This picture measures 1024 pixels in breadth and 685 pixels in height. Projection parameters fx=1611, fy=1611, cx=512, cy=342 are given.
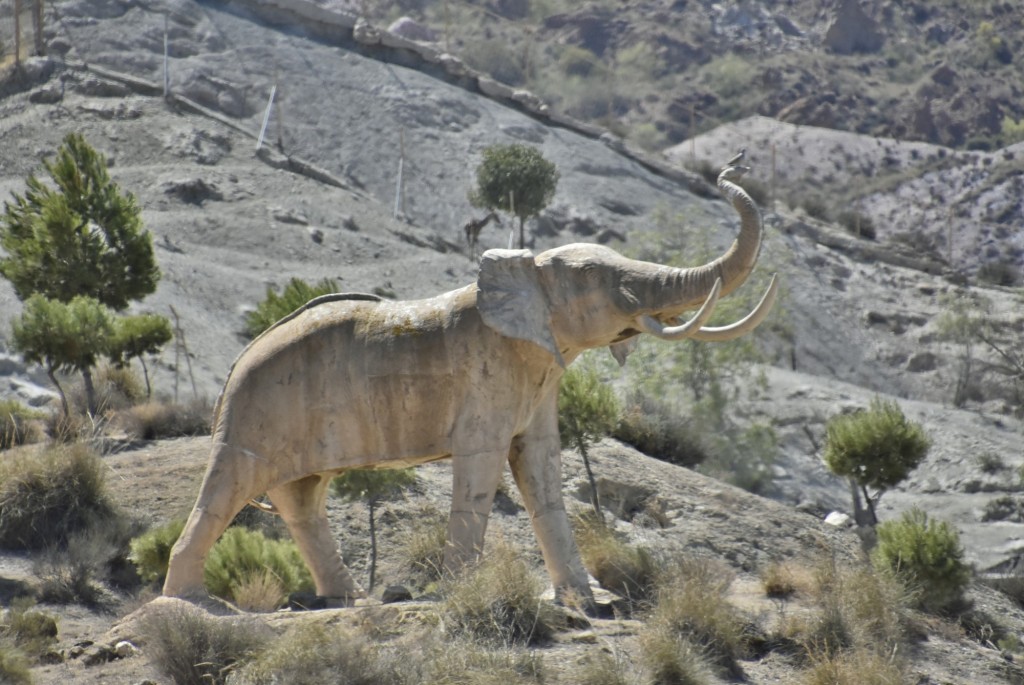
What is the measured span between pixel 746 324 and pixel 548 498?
2.13 meters

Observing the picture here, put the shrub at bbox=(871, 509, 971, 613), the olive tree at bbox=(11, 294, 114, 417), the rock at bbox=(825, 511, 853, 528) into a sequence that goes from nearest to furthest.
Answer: the shrub at bbox=(871, 509, 971, 613), the olive tree at bbox=(11, 294, 114, 417), the rock at bbox=(825, 511, 853, 528)

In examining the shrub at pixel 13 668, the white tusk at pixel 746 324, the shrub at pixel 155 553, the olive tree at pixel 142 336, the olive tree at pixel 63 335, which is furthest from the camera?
the olive tree at pixel 142 336

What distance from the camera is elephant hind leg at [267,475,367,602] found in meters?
12.9

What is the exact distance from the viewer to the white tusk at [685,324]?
1125 cm

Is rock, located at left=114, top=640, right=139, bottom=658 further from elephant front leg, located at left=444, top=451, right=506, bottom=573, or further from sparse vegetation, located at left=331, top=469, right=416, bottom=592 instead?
sparse vegetation, located at left=331, top=469, right=416, bottom=592

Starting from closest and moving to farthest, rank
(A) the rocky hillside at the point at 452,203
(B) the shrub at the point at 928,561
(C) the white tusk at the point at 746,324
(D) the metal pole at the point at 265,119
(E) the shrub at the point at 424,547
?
(C) the white tusk at the point at 746,324 → (E) the shrub at the point at 424,547 → (B) the shrub at the point at 928,561 → (A) the rocky hillside at the point at 452,203 → (D) the metal pole at the point at 265,119

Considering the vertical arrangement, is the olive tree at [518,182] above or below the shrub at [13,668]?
above

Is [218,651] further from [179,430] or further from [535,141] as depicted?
[535,141]

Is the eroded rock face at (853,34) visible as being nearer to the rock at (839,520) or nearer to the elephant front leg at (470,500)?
the rock at (839,520)

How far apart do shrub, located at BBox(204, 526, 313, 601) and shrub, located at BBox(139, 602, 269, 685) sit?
300cm

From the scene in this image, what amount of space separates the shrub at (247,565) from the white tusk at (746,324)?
4.63 m

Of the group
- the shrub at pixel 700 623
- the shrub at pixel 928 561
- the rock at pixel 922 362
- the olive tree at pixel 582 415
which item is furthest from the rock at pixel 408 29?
the shrub at pixel 700 623

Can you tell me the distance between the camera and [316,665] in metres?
9.97

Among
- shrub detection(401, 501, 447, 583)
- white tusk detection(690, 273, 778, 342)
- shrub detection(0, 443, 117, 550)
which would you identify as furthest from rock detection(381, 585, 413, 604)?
shrub detection(0, 443, 117, 550)
